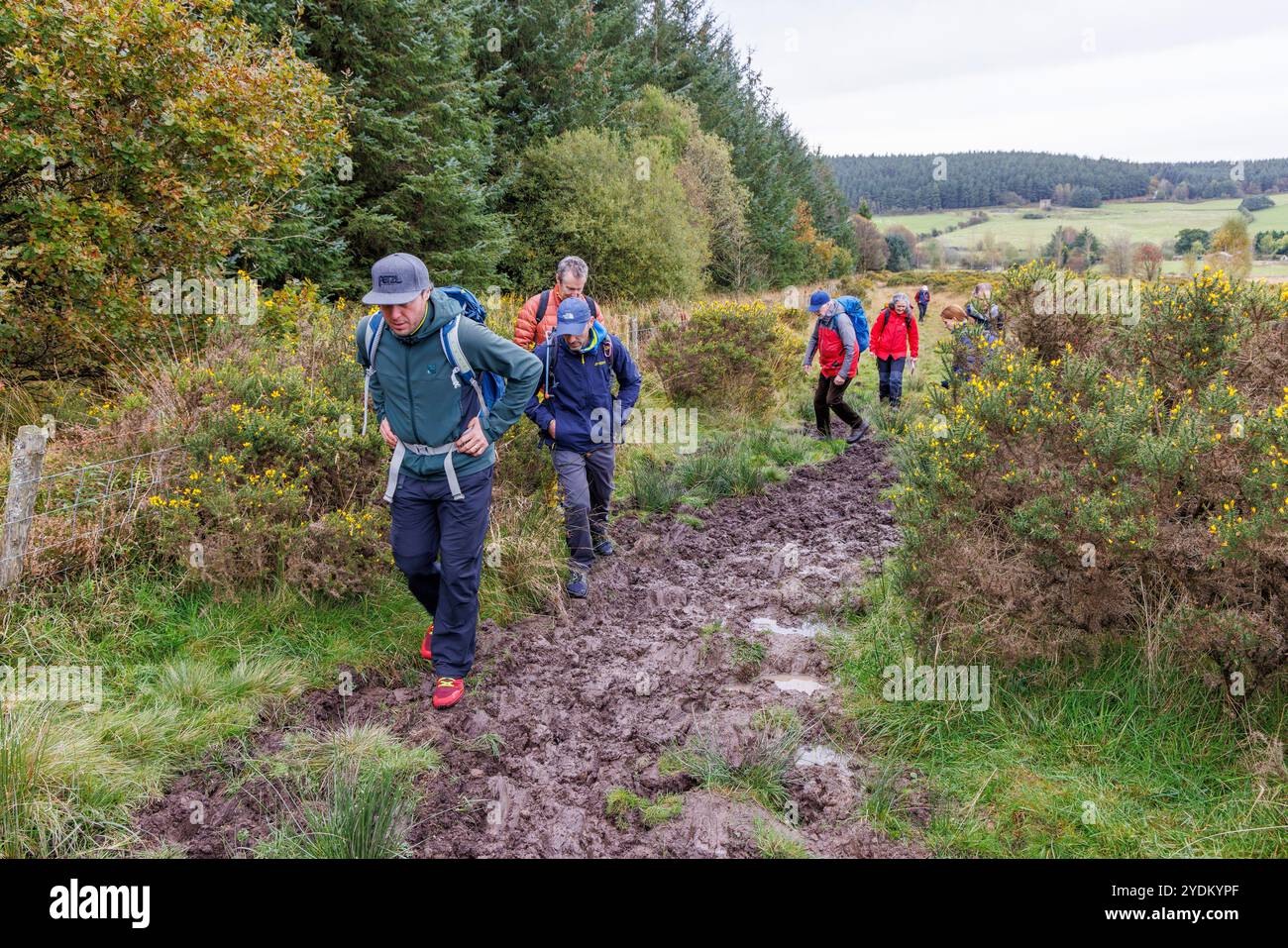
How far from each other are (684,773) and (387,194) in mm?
14136

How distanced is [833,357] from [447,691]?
7.25 meters

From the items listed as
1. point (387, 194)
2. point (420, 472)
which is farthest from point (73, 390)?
point (387, 194)

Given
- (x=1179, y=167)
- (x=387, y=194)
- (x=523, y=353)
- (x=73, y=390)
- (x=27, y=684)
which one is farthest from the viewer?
(x=1179, y=167)

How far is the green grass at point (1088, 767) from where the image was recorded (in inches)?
121

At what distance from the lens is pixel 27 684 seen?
155 inches

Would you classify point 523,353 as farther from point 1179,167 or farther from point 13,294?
point 1179,167

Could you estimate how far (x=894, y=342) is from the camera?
11312 mm

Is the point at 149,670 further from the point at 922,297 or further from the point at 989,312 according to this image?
the point at 922,297

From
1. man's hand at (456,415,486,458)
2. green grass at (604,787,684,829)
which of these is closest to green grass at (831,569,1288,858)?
green grass at (604,787,684,829)

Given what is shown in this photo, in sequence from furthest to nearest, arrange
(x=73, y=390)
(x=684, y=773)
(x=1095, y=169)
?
(x=1095, y=169)
(x=73, y=390)
(x=684, y=773)

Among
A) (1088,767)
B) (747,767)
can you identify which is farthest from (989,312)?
(747,767)

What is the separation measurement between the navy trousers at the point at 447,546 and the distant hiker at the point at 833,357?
656 cm
